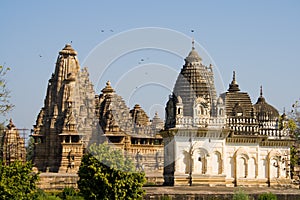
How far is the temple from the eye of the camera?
3525cm

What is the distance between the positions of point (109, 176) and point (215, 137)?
10.8 meters

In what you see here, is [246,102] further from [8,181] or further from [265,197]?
[8,181]

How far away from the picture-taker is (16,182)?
2533 cm

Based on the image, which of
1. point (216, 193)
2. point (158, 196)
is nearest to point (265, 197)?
point (216, 193)

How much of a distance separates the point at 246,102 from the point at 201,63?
3856mm

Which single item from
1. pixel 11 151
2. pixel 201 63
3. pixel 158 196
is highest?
pixel 201 63

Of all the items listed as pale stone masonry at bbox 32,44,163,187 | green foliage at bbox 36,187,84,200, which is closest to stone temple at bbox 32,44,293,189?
green foliage at bbox 36,187,84,200

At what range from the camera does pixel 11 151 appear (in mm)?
54500

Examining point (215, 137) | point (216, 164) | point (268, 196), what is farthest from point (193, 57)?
point (268, 196)

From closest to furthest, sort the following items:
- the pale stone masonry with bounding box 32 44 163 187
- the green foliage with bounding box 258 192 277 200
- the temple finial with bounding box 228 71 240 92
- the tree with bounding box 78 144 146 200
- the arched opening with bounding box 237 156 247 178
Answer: the tree with bounding box 78 144 146 200 → the green foliage with bounding box 258 192 277 200 → the arched opening with bounding box 237 156 247 178 → the temple finial with bounding box 228 71 240 92 → the pale stone masonry with bounding box 32 44 163 187

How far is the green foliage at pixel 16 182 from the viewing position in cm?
2472

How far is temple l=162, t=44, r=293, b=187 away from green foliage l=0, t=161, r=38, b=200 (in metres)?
11.0

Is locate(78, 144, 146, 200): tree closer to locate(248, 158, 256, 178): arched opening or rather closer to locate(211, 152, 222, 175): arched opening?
locate(211, 152, 222, 175): arched opening

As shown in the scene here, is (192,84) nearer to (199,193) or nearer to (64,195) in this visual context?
(199,193)
